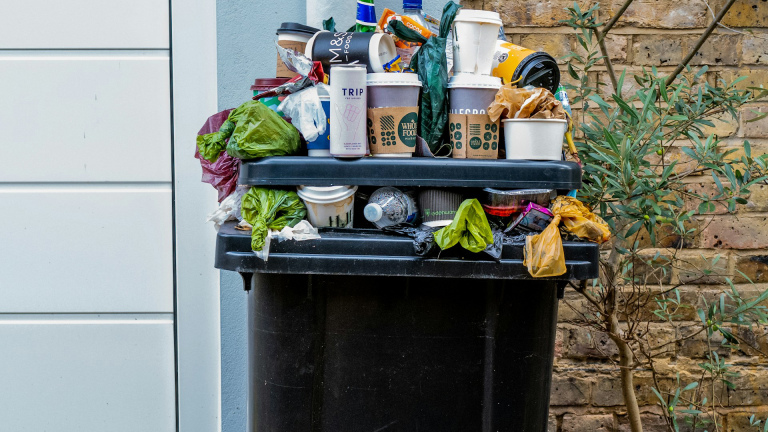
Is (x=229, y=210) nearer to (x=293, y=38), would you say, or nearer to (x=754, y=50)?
(x=293, y=38)

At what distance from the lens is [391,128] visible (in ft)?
4.75

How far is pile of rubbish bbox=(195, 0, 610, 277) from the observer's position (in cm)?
139

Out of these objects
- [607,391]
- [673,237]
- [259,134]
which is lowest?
[607,391]

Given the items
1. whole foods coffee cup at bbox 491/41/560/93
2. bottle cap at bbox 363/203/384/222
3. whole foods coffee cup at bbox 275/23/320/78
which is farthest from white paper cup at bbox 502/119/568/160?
whole foods coffee cup at bbox 275/23/320/78

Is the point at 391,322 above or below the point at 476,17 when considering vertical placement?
below

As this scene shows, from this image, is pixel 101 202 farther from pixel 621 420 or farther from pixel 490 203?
pixel 621 420

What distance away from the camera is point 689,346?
225cm

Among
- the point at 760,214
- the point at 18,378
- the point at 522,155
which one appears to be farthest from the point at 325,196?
the point at 760,214

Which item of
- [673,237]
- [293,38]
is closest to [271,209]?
[293,38]

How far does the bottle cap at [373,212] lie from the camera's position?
1.41m

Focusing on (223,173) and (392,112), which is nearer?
(392,112)

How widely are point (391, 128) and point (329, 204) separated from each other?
0.21 meters

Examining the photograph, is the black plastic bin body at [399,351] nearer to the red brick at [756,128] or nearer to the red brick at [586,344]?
the red brick at [586,344]

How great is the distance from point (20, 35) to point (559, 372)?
2.07 metres
